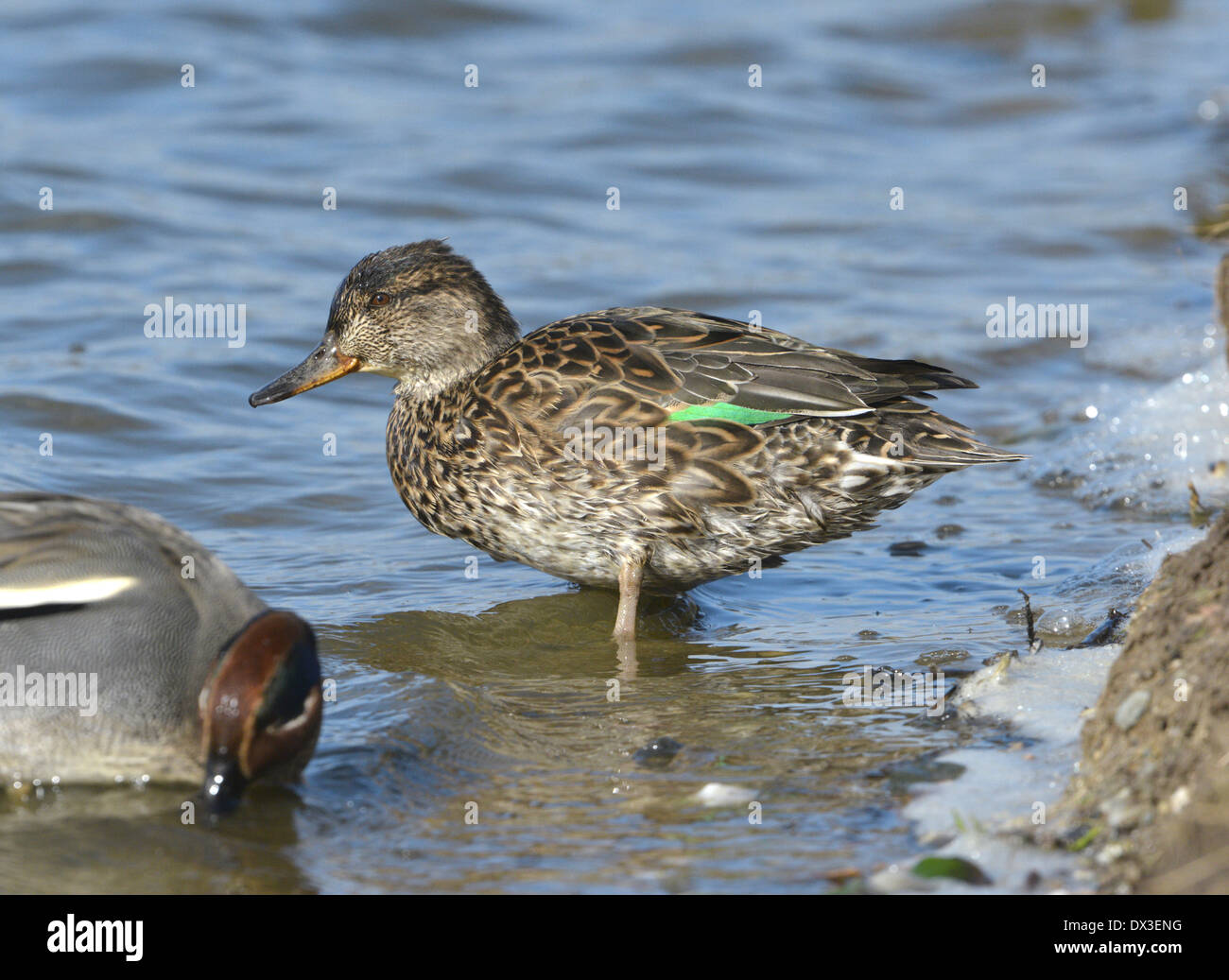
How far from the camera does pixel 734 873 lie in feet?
11.4

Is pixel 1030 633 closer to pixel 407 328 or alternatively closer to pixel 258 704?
pixel 258 704

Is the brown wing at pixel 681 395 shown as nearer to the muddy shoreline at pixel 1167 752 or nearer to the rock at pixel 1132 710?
the muddy shoreline at pixel 1167 752

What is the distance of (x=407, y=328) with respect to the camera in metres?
6.03

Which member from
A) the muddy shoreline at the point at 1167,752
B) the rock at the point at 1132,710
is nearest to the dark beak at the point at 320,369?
the muddy shoreline at the point at 1167,752

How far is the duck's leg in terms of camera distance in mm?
5395

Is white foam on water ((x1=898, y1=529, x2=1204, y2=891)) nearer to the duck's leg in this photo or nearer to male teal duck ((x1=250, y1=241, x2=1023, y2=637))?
male teal duck ((x1=250, y1=241, x2=1023, y2=637))

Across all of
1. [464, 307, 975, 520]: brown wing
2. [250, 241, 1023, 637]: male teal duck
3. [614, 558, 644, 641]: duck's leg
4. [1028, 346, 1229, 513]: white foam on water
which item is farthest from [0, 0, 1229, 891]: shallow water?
[464, 307, 975, 520]: brown wing

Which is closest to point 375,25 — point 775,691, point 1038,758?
point 775,691

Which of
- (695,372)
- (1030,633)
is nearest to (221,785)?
(695,372)

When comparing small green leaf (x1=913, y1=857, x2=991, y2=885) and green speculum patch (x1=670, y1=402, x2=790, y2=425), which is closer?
small green leaf (x1=913, y1=857, x2=991, y2=885)

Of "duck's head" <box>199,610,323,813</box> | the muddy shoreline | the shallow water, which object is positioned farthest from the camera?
the shallow water

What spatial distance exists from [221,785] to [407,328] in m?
2.69

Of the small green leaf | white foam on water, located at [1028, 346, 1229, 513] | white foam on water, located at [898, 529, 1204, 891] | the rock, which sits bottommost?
the small green leaf

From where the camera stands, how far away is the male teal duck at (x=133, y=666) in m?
3.62
